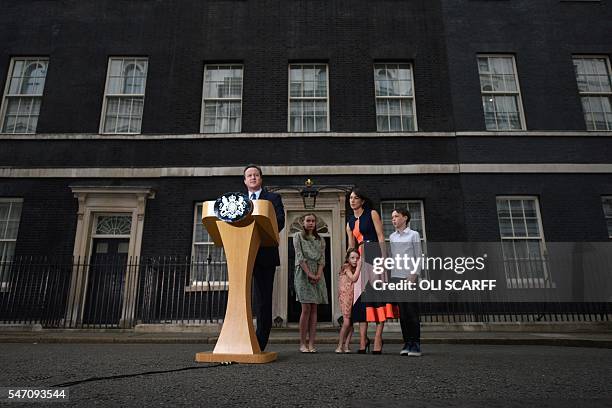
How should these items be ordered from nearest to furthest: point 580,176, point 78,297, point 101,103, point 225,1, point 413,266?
point 413,266, point 78,297, point 580,176, point 101,103, point 225,1

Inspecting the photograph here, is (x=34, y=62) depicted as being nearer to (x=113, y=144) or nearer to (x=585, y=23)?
(x=113, y=144)

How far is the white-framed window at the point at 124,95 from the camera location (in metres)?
12.2

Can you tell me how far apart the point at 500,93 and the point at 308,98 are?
5.60 m

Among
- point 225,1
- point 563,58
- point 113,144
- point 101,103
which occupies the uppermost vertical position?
point 225,1

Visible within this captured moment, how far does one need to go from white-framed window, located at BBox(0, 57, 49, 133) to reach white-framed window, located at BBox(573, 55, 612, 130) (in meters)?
16.0

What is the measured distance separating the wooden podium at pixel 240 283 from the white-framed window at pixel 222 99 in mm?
8802

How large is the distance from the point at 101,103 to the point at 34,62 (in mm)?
2747

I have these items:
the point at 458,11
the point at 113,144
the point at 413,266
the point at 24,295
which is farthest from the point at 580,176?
the point at 24,295

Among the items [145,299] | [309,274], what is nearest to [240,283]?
[309,274]

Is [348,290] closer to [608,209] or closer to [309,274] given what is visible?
[309,274]

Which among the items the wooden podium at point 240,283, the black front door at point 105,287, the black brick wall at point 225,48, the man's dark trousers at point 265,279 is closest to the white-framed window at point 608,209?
the black brick wall at point 225,48

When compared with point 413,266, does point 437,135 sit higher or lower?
higher

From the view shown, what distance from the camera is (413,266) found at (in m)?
4.80

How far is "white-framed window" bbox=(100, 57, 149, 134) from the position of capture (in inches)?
482
